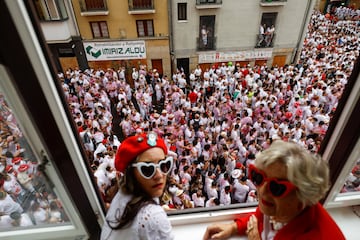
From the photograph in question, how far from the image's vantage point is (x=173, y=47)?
34.1 feet

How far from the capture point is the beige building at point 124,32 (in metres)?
9.29

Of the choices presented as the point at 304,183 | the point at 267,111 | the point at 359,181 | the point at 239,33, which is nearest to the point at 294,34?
the point at 239,33

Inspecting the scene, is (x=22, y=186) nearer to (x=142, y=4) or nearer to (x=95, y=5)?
(x=142, y=4)

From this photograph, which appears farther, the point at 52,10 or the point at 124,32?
the point at 124,32

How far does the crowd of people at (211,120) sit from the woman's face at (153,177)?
0.45m

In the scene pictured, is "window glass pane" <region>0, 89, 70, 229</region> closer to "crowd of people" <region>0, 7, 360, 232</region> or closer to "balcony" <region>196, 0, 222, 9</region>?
"crowd of people" <region>0, 7, 360, 232</region>

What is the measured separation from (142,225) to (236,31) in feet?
34.1

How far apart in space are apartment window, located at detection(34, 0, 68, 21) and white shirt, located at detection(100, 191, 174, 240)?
969cm

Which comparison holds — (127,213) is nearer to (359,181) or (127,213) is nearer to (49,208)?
(49,208)

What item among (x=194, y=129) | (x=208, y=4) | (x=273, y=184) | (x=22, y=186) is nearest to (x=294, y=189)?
(x=273, y=184)

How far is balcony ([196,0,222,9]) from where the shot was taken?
9.27m

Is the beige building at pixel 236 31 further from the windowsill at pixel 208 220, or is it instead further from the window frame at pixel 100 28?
the windowsill at pixel 208 220

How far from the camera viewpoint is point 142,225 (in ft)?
4.07

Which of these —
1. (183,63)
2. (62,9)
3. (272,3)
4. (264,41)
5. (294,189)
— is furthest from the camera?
(183,63)
